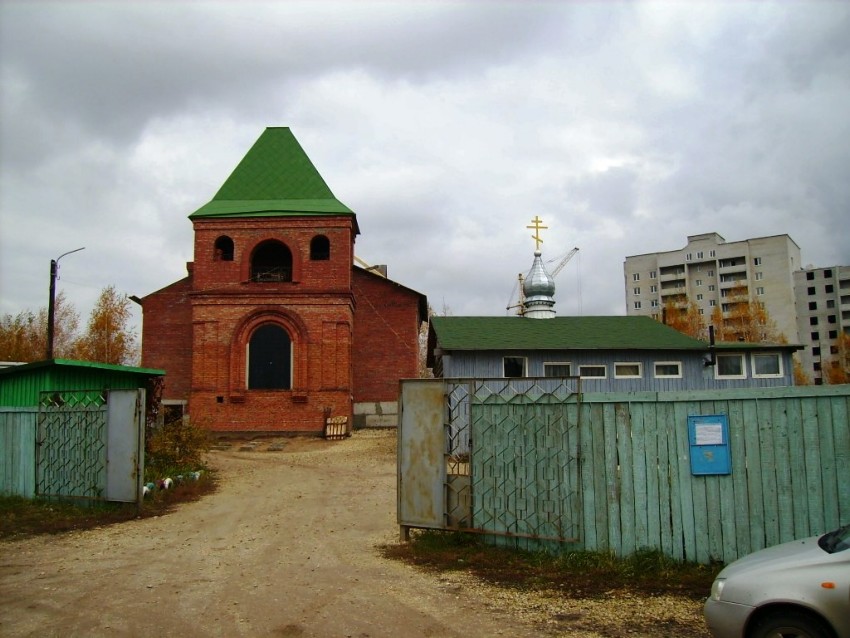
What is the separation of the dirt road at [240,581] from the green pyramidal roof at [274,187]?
59.0 ft

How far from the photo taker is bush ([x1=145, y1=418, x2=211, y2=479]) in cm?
1673

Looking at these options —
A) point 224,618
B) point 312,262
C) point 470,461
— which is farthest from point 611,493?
point 312,262

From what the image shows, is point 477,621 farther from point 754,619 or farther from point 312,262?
point 312,262

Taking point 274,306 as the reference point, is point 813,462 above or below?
below

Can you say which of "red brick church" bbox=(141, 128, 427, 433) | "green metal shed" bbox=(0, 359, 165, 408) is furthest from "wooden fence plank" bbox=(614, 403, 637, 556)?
"red brick church" bbox=(141, 128, 427, 433)

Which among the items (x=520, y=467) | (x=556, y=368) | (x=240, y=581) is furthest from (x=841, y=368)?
(x=240, y=581)

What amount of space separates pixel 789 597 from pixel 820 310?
90359 mm

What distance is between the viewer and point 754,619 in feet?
18.0

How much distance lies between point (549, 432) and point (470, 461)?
4.01 feet

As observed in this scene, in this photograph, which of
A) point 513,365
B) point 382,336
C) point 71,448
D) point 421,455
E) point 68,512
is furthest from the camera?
point 382,336

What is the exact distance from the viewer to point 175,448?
17.3 m

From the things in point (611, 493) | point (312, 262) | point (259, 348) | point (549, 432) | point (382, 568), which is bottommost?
point (382, 568)

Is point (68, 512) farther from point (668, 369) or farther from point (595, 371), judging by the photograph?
point (668, 369)

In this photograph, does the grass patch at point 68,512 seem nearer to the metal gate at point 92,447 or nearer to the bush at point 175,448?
the metal gate at point 92,447
